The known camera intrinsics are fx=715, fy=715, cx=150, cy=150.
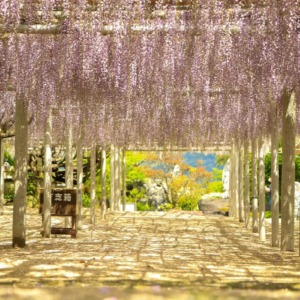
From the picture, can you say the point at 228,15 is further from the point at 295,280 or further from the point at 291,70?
the point at 295,280

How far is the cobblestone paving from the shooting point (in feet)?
14.5

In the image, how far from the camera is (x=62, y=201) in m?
10.5

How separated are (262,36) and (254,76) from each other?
976mm

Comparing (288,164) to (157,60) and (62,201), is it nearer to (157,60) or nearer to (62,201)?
(157,60)

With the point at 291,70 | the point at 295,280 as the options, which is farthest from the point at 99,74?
the point at 295,280

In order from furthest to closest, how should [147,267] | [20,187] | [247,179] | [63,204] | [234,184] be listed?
[234,184] < [247,179] < [63,204] < [20,187] < [147,267]

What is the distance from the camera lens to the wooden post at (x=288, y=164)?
8.06m

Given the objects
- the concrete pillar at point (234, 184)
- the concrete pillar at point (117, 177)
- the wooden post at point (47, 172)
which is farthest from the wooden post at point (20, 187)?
the concrete pillar at point (117, 177)

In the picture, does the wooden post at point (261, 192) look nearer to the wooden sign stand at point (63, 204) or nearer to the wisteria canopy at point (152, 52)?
the wisteria canopy at point (152, 52)

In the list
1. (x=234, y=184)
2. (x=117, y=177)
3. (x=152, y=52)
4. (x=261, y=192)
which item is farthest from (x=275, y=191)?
(x=117, y=177)

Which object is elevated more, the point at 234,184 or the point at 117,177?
the point at 117,177

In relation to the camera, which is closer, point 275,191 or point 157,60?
point 157,60

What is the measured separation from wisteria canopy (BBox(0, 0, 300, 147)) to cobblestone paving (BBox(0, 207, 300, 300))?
1.88 m

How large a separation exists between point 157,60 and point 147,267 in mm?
2935
